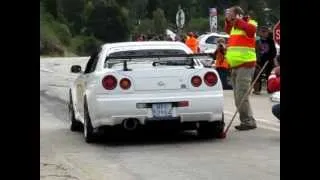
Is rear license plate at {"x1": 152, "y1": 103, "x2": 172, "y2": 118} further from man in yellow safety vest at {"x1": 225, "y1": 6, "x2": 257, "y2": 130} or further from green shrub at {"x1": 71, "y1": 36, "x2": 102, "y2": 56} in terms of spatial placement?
green shrub at {"x1": 71, "y1": 36, "x2": 102, "y2": 56}

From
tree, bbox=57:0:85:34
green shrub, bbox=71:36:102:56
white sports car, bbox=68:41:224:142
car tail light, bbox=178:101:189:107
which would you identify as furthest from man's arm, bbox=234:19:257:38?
tree, bbox=57:0:85:34

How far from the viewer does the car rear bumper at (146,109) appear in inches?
361

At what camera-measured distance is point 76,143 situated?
32.8 ft

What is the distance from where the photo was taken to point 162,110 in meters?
9.26

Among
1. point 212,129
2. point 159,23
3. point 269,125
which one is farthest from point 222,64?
point 159,23

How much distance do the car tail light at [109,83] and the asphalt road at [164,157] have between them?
0.75 meters

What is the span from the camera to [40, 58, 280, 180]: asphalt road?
23.8 ft

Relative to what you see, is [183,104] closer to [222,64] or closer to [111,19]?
[222,64]

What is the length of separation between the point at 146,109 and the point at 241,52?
2093 mm

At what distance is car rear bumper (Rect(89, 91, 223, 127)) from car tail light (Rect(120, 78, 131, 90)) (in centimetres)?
10
